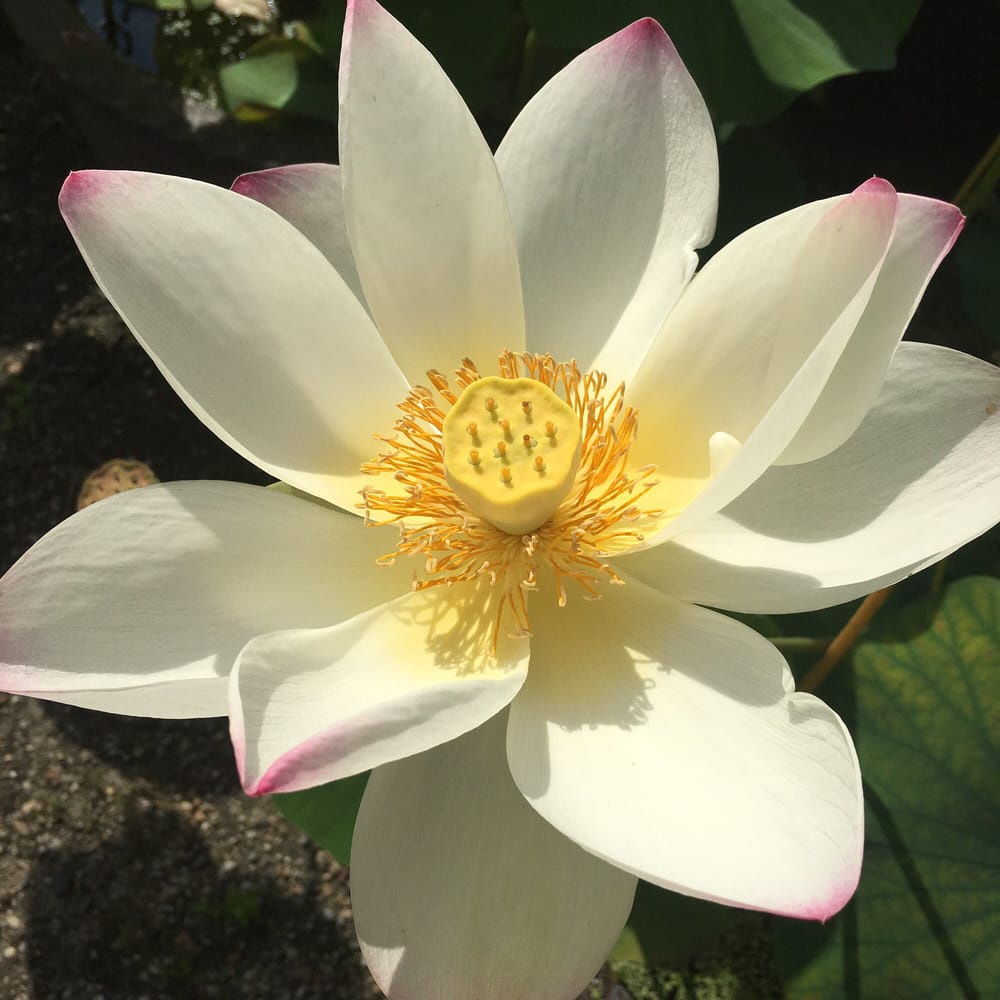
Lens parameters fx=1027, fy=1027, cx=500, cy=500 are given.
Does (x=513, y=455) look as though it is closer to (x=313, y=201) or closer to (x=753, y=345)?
(x=753, y=345)

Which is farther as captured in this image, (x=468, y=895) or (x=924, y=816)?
(x=924, y=816)

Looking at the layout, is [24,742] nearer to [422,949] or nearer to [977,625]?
[422,949]

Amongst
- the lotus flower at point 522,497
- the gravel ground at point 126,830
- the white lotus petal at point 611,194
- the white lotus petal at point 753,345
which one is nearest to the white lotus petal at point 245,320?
the lotus flower at point 522,497

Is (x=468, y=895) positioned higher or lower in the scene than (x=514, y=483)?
lower

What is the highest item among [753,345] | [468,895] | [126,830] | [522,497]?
[753,345]

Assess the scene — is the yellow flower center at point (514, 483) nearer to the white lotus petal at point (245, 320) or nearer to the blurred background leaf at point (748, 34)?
the white lotus petal at point (245, 320)

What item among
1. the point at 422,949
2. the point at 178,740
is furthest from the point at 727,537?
the point at 178,740

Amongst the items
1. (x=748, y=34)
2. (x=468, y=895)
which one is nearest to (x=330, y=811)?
(x=468, y=895)
